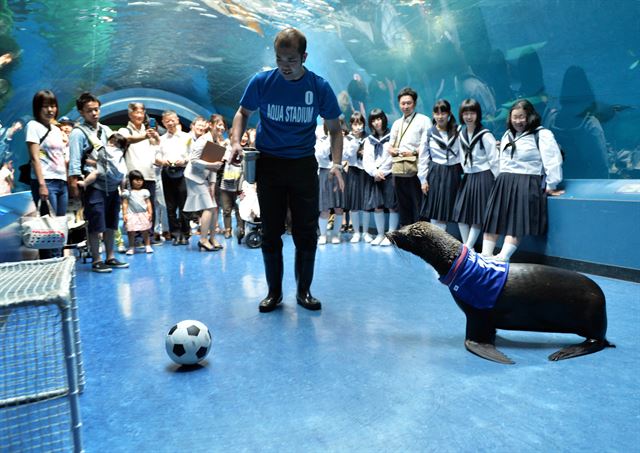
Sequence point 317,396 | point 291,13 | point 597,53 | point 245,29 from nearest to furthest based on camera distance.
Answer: point 317,396
point 597,53
point 291,13
point 245,29

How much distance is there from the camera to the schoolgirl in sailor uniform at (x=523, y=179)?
543 centimetres

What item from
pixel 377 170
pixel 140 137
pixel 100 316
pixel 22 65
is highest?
pixel 22 65

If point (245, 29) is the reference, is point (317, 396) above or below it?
below

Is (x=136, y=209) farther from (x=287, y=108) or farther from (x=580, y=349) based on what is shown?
(x=580, y=349)

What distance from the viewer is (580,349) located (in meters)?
2.93

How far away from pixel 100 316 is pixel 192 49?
645 inches

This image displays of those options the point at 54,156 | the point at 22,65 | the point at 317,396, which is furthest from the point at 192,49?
the point at 317,396

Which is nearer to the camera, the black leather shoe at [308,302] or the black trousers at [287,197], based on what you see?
the black trousers at [287,197]

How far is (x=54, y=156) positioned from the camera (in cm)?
495

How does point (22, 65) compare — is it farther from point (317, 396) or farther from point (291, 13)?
point (317, 396)

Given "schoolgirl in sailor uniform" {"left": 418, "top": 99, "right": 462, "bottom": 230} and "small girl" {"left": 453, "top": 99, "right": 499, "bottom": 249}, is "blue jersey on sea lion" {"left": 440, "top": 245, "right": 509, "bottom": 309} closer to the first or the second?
"small girl" {"left": 453, "top": 99, "right": 499, "bottom": 249}

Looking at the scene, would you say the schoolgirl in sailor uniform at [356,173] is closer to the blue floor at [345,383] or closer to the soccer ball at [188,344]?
the blue floor at [345,383]

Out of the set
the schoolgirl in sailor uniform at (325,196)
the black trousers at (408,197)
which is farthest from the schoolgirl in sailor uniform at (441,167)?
the schoolgirl in sailor uniform at (325,196)

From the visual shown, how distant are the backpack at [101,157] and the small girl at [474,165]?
13.9 ft
